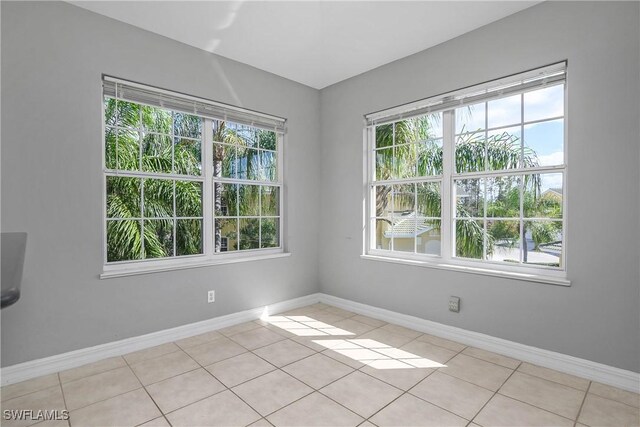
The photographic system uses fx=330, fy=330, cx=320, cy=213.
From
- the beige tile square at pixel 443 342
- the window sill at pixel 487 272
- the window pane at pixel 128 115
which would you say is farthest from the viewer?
the window pane at pixel 128 115

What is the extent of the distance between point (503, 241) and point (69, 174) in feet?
11.5

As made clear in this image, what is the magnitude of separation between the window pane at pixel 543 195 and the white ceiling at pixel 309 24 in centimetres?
134

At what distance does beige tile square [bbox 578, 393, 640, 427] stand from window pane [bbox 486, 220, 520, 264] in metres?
1.05

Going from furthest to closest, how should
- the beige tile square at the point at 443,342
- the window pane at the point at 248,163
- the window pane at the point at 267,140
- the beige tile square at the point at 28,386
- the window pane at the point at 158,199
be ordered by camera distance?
the window pane at the point at 267,140, the window pane at the point at 248,163, the window pane at the point at 158,199, the beige tile square at the point at 443,342, the beige tile square at the point at 28,386

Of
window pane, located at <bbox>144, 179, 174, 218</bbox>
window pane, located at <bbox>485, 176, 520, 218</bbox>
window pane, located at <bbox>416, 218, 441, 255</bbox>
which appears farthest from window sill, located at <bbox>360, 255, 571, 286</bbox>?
window pane, located at <bbox>144, 179, 174, 218</bbox>

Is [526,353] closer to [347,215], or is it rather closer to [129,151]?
[347,215]

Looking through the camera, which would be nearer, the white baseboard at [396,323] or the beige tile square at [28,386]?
the beige tile square at [28,386]

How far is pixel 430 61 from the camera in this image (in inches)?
125

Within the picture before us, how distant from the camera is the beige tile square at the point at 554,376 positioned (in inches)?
88.7

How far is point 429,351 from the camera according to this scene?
2.78 meters

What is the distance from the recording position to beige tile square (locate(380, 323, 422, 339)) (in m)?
3.14

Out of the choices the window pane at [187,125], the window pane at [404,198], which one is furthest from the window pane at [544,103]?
the window pane at [187,125]

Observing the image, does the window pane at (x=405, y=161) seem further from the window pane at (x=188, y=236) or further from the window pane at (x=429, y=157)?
the window pane at (x=188, y=236)

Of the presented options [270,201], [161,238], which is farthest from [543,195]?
[161,238]
